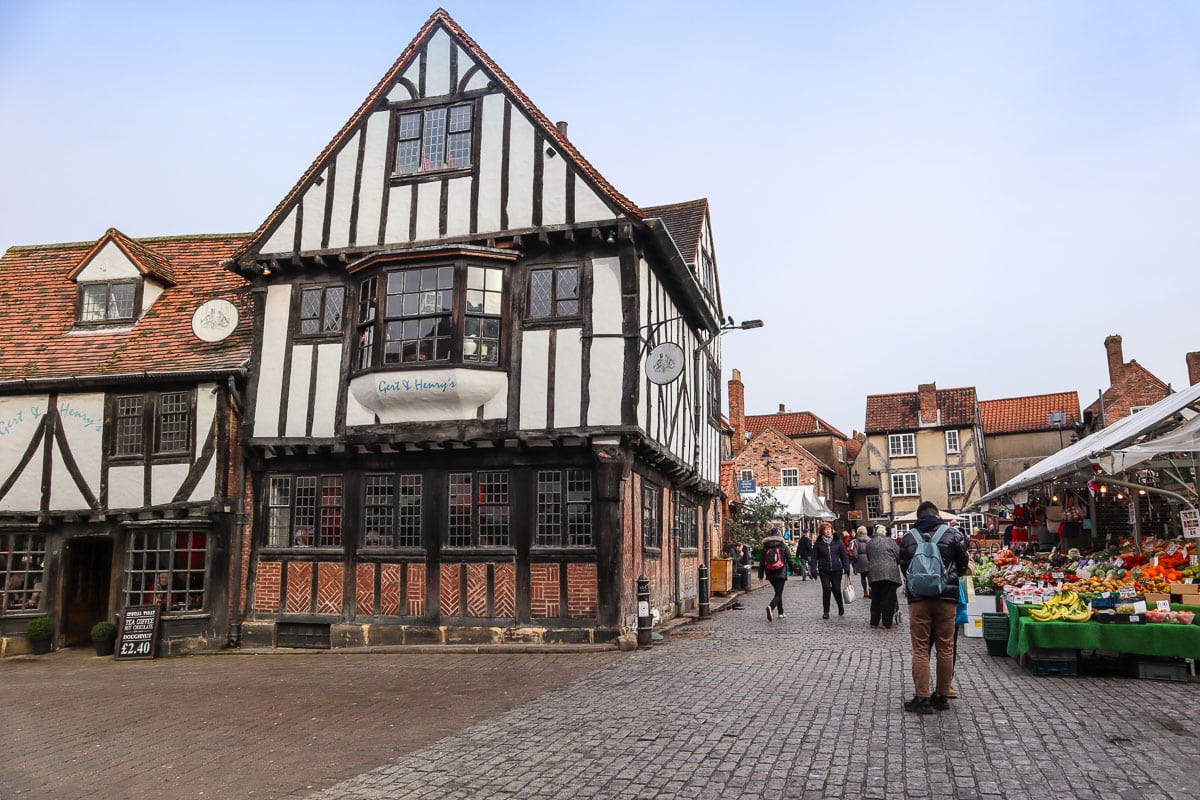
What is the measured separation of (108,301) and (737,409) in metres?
26.0

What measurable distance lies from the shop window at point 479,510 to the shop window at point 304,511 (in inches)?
85.1

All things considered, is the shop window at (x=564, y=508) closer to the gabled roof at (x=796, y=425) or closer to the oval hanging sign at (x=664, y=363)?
the oval hanging sign at (x=664, y=363)

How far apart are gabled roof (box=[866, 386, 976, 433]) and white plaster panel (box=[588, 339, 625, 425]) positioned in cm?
4036

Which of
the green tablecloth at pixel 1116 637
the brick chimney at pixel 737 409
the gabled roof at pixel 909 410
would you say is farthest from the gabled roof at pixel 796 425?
the green tablecloth at pixel 1116 637

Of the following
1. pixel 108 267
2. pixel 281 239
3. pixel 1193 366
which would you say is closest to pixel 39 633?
pixel 108 267

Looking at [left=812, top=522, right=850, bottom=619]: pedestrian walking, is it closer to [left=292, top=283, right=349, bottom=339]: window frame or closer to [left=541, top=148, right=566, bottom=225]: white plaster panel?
[left=541, top=148, right=566, bottom=225]: white plaster panel

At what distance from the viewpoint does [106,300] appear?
60.3 ft

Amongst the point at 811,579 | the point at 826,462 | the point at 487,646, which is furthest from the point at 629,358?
the point at 826,462

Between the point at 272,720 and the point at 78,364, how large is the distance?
444 inches

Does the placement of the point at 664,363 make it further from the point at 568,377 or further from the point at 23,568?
the point at 23,568

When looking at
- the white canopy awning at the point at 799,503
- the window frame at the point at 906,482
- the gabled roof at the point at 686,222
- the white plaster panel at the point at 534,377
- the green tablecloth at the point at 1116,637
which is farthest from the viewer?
the window frame at the point at 906,482

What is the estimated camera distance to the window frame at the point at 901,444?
168 ft

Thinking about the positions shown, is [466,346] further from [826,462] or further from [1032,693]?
[826,462]

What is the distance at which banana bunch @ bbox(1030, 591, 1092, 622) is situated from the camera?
33.9 ft
